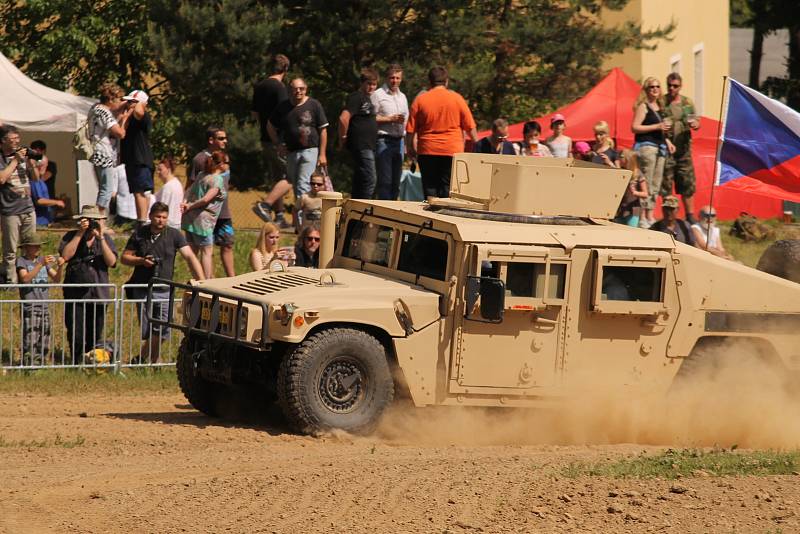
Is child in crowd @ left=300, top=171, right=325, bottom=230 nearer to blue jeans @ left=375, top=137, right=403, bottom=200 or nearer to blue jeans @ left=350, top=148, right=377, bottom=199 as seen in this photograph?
blue jeans @ left=350, top=148, right=377, bottom=199

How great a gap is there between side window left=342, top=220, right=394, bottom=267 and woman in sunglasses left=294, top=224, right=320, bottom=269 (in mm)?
1821

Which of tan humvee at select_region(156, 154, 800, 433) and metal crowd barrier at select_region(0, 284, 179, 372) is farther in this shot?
metal crowd barrier at select_region(0, 284, 179, 372)

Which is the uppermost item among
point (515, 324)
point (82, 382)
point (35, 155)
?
point (35, 155)

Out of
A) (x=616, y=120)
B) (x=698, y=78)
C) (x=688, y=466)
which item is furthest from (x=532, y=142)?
(x=698, y=78)

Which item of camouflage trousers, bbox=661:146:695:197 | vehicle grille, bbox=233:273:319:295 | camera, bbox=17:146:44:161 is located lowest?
vehicle grille, bbox=233:273:319:295

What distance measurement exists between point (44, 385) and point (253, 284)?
3.12 metres

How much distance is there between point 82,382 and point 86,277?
117cm

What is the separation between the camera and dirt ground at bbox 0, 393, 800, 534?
9.43 m

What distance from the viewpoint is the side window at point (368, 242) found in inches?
504

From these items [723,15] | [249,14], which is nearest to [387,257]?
[249,14]

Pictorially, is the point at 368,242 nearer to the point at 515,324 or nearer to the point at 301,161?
the point at 515,324

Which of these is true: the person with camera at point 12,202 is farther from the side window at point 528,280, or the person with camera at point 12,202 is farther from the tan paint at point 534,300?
the side window at point 528,280

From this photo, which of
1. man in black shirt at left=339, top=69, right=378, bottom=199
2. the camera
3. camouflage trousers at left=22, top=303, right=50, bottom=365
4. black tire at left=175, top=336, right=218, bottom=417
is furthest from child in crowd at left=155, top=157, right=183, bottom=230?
black tire at left=175, top=336, right=218, bottom=417

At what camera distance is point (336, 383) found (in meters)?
11.8
